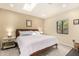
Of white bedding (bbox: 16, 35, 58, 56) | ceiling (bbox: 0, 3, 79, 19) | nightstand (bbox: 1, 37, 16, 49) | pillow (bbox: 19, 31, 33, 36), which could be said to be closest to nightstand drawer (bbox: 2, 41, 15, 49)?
nightstand (bbox: 1, 37, 16, 49)

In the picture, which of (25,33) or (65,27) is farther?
(25,33)

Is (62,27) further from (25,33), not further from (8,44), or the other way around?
(8,44)

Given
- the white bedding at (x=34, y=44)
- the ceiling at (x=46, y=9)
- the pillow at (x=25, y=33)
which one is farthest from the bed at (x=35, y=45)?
the ceiling at (x=46, y=9)

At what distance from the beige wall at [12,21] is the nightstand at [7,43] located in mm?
272

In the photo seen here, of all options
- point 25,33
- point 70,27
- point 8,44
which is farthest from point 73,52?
point 8,44

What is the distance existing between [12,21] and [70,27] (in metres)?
2.43

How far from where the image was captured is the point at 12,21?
136 inches

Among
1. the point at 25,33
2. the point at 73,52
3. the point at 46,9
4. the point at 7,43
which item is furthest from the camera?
the point at 7,43

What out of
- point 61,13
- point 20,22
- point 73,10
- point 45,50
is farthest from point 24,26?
point 73,10

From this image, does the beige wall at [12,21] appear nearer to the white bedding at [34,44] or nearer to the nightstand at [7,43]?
the nightstand at [7,43]

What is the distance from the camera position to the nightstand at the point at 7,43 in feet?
12.7

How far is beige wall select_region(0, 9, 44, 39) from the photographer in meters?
2.96

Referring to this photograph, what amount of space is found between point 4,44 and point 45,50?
2.20 m

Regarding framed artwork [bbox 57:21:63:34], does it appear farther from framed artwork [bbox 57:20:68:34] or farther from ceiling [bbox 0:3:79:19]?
ceiling [bbox 0:3:79:19]
